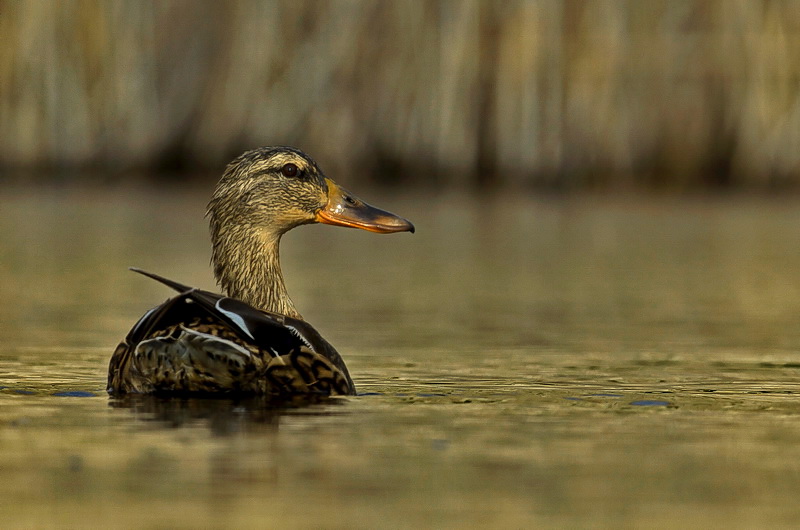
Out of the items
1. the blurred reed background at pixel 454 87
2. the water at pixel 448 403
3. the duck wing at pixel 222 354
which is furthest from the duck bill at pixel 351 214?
the blurred reed background at pixel 454 87

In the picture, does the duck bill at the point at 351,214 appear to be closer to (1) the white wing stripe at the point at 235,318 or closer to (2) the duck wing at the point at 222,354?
(2) the duck wing at the point at 222,354

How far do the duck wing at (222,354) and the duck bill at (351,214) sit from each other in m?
1.44

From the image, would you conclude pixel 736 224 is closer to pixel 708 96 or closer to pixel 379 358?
pixel 708 96

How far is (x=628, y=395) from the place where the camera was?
7.02 meters

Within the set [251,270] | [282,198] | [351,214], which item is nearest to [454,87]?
[351,214]

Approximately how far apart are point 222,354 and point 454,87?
42.6 ft

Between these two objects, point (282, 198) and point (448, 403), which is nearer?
point (448, 403)

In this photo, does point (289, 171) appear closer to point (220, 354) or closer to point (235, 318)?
point (220, 354)

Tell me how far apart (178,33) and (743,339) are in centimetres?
1320

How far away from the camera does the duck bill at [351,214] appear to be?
26.9ft

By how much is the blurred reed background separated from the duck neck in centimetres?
1136

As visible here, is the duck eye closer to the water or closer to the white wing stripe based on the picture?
the water

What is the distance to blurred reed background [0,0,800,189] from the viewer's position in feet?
63.2

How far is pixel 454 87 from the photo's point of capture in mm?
19312
